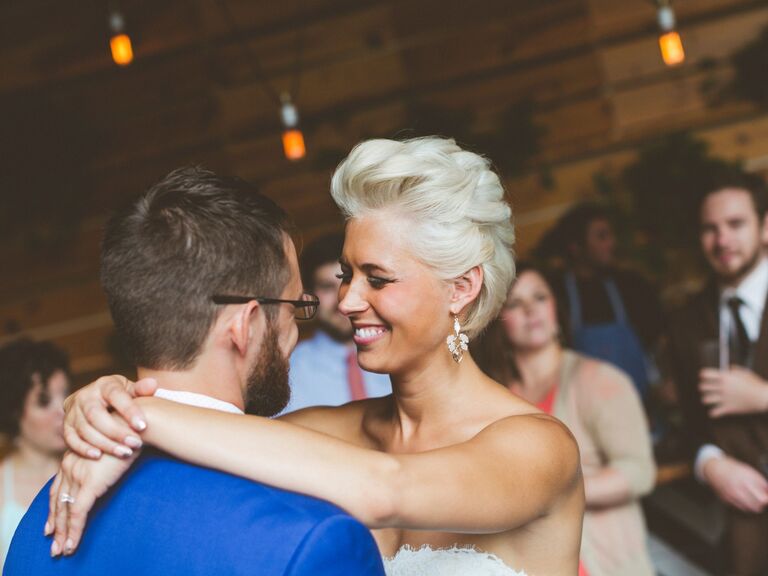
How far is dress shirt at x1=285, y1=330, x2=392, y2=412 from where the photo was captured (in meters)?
3.55

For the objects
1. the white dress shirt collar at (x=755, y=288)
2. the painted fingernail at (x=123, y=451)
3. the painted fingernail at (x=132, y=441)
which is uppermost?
the painted fingernail at (x=132, y=441)

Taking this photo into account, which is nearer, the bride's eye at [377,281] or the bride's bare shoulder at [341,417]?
the bride's eye at [377,281]

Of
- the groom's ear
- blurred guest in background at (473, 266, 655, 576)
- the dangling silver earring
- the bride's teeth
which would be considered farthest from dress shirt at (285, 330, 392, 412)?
the groom's ear

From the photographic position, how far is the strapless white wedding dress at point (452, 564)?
176 centimetres

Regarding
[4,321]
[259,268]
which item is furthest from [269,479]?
[4,321]

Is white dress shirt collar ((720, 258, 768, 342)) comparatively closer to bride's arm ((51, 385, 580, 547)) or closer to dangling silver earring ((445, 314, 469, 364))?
dangling silver earring ((445, 314, 469, 364))

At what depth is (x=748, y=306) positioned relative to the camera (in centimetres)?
329

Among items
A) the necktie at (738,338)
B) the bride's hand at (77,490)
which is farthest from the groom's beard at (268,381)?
the necktie at (738,338)

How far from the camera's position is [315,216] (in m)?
5.01

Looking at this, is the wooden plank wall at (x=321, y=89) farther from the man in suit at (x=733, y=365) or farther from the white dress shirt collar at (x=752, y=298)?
the white dress shirt collar at (x=752, y=298)

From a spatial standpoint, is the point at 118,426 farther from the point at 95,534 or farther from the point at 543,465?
the point at 543,465

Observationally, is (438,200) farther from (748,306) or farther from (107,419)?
(748,306)

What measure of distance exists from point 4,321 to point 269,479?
4.39m

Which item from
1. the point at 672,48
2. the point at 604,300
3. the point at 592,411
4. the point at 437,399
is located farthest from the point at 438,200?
the point at 604,300
